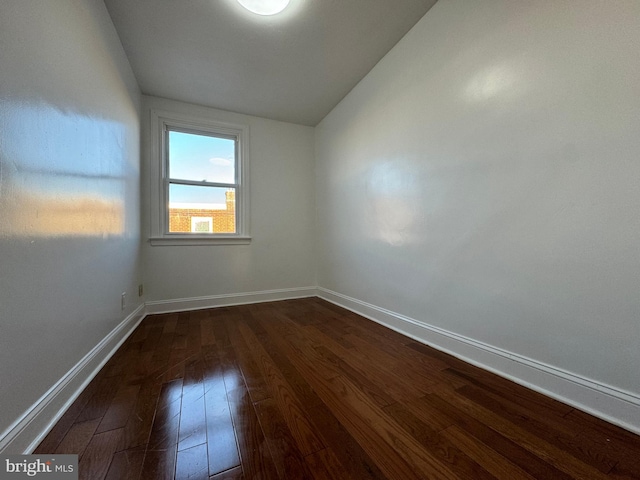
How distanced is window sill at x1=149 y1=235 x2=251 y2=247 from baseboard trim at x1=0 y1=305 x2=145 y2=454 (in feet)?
4.12

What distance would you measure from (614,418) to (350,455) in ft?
3.75

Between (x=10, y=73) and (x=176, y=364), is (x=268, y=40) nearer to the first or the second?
(x=10, y=73)

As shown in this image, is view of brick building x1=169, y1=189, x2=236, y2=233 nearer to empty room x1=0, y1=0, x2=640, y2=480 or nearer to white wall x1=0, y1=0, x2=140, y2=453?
empty room x1=0, y1=0, x2=640, y2=480

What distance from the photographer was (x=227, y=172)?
320 centimetres

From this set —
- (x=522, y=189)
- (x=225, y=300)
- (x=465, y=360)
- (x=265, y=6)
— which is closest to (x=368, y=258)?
(x=465, y=360)

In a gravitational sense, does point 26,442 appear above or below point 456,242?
below

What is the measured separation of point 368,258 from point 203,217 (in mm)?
2097

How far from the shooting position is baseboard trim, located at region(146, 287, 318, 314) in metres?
2.77

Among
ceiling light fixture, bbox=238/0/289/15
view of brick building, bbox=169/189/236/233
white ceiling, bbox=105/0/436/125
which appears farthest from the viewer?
view of brick building, bbox=169/189/236/233

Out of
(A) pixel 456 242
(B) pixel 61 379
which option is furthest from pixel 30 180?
(A) pixel 456 242

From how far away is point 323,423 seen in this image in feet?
3.42

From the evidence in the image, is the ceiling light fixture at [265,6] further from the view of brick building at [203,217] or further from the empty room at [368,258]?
the view of brick building at [203,217]

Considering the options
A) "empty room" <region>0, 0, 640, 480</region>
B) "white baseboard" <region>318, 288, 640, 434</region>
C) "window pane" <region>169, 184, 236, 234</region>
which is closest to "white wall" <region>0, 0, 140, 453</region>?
"empty room" <region>0, 0, 640, 480</region>

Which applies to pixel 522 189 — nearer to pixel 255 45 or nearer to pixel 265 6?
pixel 265 6
